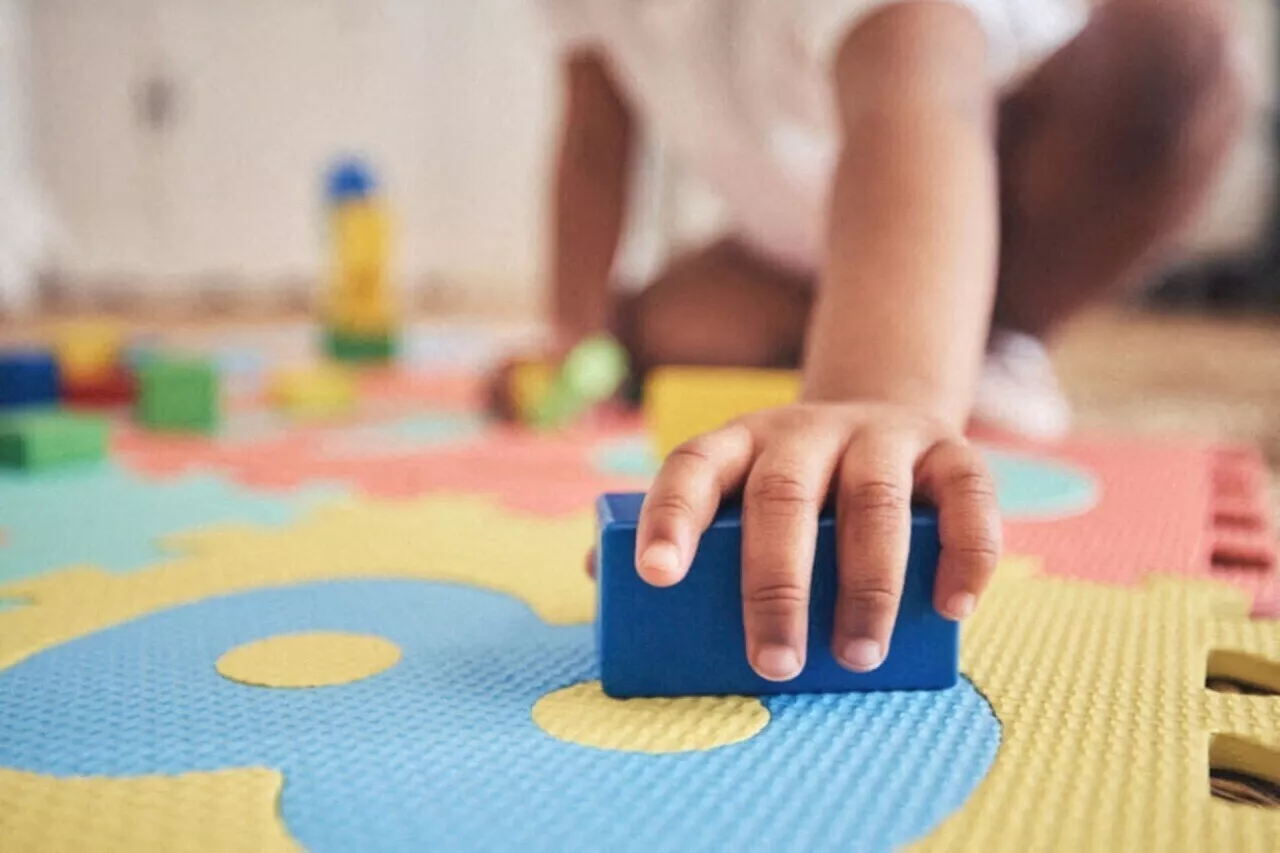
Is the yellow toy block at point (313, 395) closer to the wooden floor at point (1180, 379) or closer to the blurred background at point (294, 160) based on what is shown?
the wooden floor at point (1180, 379)

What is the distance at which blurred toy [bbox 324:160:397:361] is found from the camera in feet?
5.08

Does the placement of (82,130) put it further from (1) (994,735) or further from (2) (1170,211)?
(1) (994,735)

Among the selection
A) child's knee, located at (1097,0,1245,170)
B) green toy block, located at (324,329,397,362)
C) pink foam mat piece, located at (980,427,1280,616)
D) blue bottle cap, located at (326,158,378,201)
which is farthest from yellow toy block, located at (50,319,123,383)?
child's knee, located at (1097,0,1245,170)

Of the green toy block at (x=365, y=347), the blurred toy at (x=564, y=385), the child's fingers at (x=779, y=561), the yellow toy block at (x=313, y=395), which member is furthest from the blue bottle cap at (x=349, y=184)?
the child's fingers at (x=779, y=561)

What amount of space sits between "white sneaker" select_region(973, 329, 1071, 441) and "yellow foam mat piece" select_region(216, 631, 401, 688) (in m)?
0.65

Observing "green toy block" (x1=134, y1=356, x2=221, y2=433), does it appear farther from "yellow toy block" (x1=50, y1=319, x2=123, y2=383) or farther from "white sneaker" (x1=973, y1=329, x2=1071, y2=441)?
"white sneaker" (x1=973, y1=329, x2=1071, y2=441)

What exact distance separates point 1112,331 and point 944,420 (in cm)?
213

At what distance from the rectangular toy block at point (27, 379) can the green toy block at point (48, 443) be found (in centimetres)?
25

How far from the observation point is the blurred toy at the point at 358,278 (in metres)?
1.55

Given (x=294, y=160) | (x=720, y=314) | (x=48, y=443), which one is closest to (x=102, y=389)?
(x=48, y=443)

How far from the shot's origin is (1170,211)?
103 cm

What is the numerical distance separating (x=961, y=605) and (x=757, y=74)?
2.06ft

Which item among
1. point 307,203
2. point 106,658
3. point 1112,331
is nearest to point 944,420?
point 106,658

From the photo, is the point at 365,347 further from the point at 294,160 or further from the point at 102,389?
the point at 294,160
